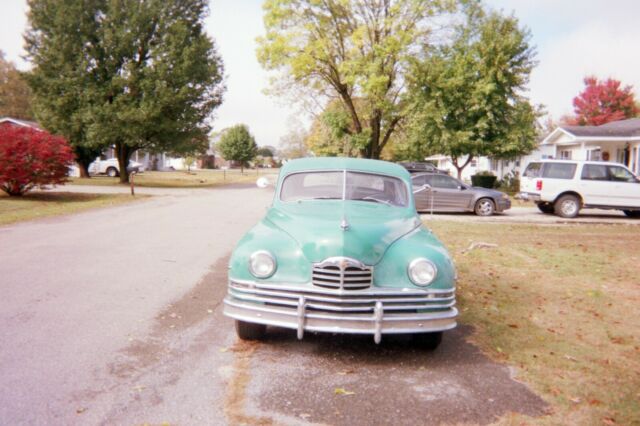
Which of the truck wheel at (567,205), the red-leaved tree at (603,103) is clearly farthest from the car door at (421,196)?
the red-leaved tree at (603,103)

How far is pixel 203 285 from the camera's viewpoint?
23.1 ft

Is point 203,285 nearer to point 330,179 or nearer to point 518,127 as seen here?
point 330,179

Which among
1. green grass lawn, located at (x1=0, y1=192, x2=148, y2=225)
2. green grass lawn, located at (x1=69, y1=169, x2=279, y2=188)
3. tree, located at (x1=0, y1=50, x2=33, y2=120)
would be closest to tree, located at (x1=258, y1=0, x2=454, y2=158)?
green grass lawn, located at (x1=69, y1=169, x2=279, y2=188)

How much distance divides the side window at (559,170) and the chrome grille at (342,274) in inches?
589

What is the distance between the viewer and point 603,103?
57531mm

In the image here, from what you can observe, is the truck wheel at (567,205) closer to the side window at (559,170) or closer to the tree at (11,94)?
the side window at (559,170)

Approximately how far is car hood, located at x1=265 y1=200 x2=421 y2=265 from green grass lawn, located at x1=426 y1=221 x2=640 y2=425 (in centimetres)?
149

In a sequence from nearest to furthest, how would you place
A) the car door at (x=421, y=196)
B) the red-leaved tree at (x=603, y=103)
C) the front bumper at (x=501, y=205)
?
the car door at (x=421, y=196) < the front bumper at (x=501, y=205) < the red-leaved tree at (x=603, y=103)

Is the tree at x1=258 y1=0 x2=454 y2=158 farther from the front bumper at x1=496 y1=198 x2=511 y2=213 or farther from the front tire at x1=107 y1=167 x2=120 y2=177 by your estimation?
Result: the front tire at x1=107 y1=167 x2=120 y2=177

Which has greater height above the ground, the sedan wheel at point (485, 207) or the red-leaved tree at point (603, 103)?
the red-leaved tree at point (603, 103)

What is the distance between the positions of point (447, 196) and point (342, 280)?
14.5 metres

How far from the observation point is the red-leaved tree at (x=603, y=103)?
5559cm

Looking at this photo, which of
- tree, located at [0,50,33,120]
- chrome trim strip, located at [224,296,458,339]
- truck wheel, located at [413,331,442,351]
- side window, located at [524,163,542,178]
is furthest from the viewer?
tree, located at [0,50,33,120]

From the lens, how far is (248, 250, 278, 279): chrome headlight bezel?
4.32m
